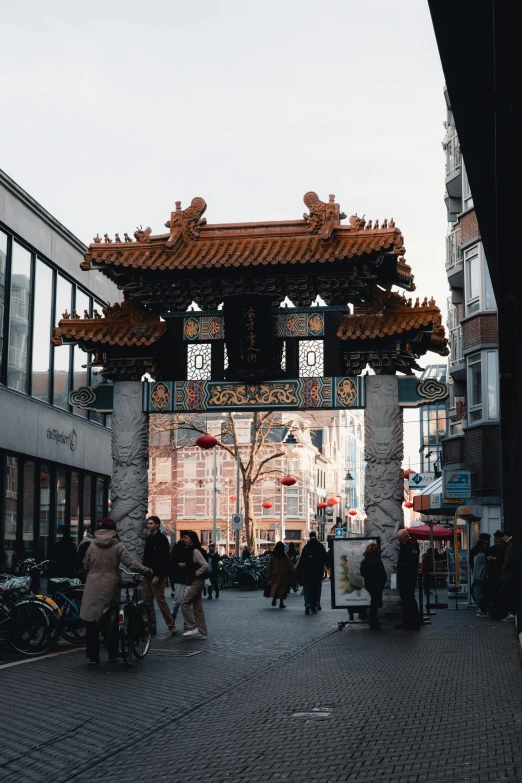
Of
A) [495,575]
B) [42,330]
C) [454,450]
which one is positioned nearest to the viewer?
[495,575]

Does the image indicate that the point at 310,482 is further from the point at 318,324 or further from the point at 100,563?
the point at 100,563

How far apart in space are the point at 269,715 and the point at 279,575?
17989 mm

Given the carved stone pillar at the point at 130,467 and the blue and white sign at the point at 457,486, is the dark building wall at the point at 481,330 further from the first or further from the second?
the carved stone pillar at the point at 130,467

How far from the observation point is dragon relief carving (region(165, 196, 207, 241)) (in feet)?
80.6

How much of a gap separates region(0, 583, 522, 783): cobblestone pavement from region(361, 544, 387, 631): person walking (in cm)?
319

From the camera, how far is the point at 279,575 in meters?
28.6

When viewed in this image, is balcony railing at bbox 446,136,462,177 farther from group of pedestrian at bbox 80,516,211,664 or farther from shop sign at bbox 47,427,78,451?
group of pedestrian at bbox 80,516,211,664

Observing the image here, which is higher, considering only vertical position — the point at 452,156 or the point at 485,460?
the point at 452,156

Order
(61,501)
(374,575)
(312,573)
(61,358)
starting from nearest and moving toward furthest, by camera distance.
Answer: (374,575) → (312,573) → (61,501) → (61,358)

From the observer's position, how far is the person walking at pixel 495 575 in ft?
78.4

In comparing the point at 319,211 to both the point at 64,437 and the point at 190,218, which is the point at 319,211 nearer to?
the point at 190,218

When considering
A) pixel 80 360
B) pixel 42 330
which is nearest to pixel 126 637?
pixel 42 330

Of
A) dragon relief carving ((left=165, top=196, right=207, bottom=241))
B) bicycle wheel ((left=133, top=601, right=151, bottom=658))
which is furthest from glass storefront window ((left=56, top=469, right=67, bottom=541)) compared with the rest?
bicycle wheel ((left=133, top=601, right=151, bottom=658))

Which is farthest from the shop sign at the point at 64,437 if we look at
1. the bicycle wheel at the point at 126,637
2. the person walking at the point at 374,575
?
the bicycle wheel at the point at 126,637
